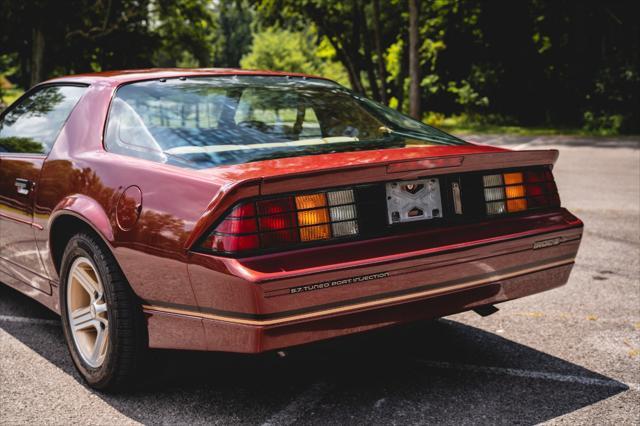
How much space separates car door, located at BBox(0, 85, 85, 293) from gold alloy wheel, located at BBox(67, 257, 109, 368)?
14.6 inches

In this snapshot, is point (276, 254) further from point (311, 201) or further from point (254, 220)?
point (311, 201)

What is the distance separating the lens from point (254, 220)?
2762 mm

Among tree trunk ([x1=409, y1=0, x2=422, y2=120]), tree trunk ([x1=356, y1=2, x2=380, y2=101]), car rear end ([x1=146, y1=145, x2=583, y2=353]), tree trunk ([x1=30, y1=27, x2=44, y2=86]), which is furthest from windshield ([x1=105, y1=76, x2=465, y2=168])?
tree trunk ([x1=356, y1=2, x2=380, y2=101])

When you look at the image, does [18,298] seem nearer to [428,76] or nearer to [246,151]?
[246,151]

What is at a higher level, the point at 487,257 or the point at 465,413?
the point at 487,257

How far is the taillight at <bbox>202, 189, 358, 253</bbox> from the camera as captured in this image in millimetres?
2744

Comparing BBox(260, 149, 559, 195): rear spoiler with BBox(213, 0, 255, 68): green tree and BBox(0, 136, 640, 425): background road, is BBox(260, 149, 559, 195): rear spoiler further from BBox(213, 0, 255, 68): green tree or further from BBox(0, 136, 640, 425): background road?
BBox(213, 0, 255, 68): green tree

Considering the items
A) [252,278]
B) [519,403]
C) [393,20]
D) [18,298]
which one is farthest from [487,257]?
[393,20]

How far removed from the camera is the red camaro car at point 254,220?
277cm

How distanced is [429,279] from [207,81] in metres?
1.72

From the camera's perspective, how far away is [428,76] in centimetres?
3347

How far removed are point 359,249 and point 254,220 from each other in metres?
0.42

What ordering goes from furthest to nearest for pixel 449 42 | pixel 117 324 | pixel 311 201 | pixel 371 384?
pixel 449 42 → pixel 371 384 → pixel 117 324 → pixel 311 201

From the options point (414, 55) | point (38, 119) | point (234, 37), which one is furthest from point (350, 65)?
point (234, 37)
